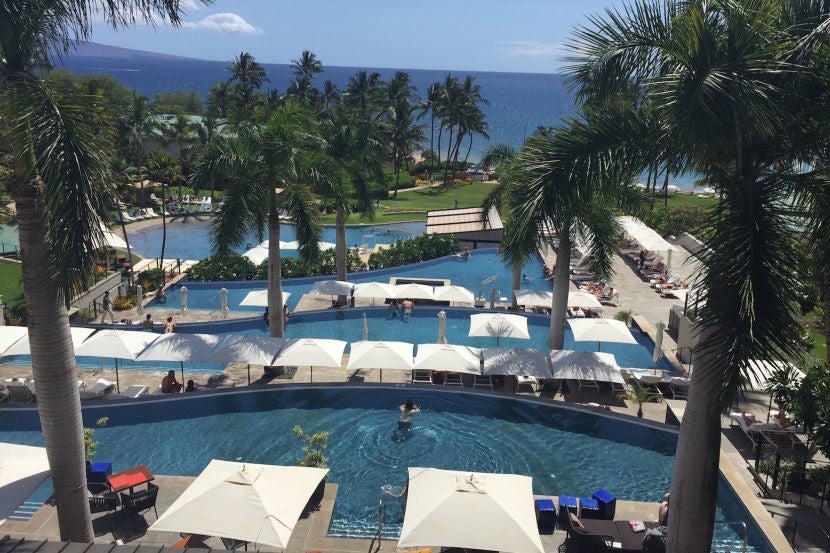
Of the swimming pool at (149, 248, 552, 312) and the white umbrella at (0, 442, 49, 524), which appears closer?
the white umbrella at (0, 442, 49, 524)

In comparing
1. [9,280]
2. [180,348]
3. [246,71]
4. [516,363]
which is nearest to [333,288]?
[180,348]

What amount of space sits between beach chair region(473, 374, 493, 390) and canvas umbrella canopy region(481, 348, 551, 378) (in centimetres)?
108

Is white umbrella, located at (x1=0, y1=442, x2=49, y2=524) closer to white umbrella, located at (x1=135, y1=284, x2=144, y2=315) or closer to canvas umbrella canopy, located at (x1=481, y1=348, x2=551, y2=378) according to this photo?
canvas umbrella canopy, located at (x1=481, y1=348, x2=551, y2=378)

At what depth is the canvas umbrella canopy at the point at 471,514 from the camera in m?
10.2

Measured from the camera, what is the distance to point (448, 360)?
18.3 m

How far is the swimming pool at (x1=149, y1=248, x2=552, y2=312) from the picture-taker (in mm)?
28484

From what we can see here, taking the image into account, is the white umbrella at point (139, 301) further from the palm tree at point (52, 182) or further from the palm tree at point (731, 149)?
the palm tree at point (731, 149)

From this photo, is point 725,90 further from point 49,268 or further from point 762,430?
point 762,430

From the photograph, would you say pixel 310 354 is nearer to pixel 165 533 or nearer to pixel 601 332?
pixel 165 533

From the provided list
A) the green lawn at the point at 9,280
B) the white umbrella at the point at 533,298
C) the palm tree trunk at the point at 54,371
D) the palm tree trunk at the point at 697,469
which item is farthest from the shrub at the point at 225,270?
the palm tree trunk at the point at 697,469

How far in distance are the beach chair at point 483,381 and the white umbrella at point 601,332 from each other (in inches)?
115

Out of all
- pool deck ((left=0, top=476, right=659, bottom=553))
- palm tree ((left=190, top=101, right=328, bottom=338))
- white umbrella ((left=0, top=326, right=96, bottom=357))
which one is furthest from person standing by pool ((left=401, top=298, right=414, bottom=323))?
pool deck ((left=0, top=476, right=659, bottom=553))

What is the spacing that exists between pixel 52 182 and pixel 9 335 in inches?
548

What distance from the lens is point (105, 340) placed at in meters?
18.4
